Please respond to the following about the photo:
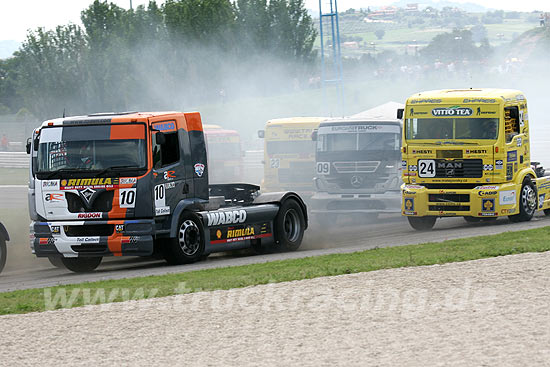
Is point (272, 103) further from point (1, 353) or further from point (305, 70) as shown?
point (1, 353)

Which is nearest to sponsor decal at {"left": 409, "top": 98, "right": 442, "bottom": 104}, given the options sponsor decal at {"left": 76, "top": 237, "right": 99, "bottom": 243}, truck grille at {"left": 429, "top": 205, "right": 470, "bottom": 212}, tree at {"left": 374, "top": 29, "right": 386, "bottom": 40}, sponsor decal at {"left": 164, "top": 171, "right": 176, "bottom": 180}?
truck grille at {"left": 429, "top": 205, "right": 470, "bottom": 212}

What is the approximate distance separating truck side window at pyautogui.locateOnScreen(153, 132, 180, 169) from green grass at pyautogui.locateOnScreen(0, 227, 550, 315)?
6.36 feet

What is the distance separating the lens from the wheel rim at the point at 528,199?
18156 mm

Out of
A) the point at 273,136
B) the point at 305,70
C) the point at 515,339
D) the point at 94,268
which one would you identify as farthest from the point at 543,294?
the point at 305,70

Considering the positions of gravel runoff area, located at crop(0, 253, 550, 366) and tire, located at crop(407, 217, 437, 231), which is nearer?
gravel runoff area, located at crop(0, 253, 550, 366)

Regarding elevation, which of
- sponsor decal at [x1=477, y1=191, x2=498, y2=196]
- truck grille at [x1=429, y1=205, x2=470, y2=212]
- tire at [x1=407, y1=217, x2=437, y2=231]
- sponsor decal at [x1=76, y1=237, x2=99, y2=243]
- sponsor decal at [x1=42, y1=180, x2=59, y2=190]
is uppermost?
sponsor decal at [x1=42, y1=180, x2=59, y2=190]

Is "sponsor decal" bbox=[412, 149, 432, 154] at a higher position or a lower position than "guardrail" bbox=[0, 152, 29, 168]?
higher

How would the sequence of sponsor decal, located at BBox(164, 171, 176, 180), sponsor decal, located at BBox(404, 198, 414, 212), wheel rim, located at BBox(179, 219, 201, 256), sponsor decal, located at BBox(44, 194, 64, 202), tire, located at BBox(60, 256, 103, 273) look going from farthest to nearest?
sponsor decal, located at BBox(404, 198, 414, 212)
tire, located at BBox(60, 256, 103, 273)
wheel rim, located at BBox(179, 219, 201, 256)
sponsor decal, located at BBox(164, 171, 176, 180)
sponsor decal, located at BBox(44, 194, 64, 202)

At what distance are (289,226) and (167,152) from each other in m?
3.39

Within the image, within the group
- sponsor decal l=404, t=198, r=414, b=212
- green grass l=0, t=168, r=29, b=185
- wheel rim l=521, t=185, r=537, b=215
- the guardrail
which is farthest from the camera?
the guardrail

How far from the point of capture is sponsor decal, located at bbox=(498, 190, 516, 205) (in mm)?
17422

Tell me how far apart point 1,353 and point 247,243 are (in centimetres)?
778

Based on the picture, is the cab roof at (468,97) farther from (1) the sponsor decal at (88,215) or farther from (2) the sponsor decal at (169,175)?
(1) the sponsor decal at (88,215)

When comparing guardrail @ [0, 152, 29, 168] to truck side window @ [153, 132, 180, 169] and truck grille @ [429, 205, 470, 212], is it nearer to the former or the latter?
truck grille @ [429, 205, 470, 212]
